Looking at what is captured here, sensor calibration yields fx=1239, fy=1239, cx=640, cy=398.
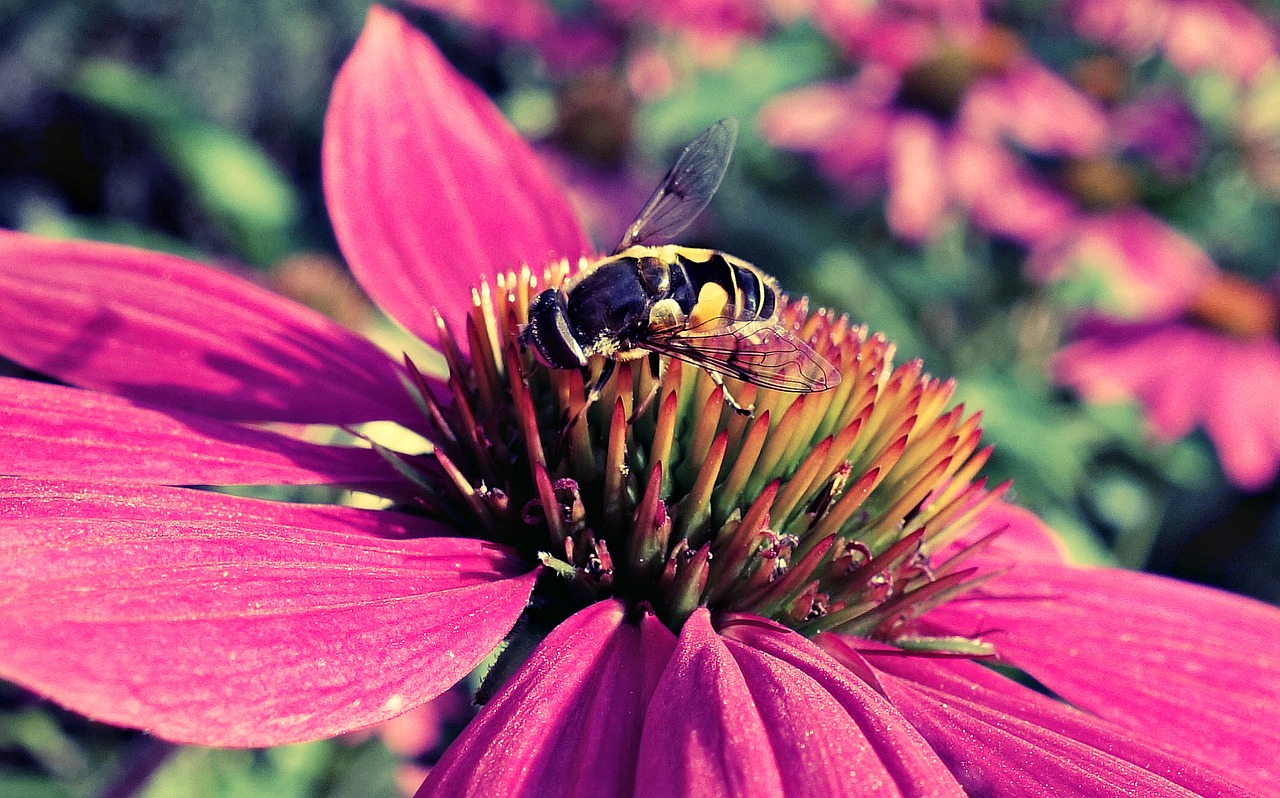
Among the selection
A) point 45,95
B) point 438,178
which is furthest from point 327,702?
point 45,95

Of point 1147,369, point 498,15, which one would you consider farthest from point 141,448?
point 1147,369

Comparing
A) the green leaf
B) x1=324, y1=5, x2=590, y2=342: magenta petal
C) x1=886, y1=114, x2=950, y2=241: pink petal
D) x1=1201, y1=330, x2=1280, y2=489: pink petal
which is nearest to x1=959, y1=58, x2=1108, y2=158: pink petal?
x1=886, y1=114, x2=950, y2=241: pink petal

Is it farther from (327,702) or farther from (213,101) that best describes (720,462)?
(213,101)

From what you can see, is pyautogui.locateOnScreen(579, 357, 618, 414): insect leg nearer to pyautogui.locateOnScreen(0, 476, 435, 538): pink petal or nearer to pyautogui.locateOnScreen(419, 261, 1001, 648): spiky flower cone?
pyautogui.locateOnScreen(419, 261, 1001, 648): spiky flower cone

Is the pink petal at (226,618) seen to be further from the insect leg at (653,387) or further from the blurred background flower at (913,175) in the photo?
the blurred background flower at (913,175)

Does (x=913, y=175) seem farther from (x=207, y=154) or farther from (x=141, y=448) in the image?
(x=141, y=448)

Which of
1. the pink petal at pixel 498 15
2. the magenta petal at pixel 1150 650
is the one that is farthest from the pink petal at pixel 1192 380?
the magenta petal at pixel 1150 650
